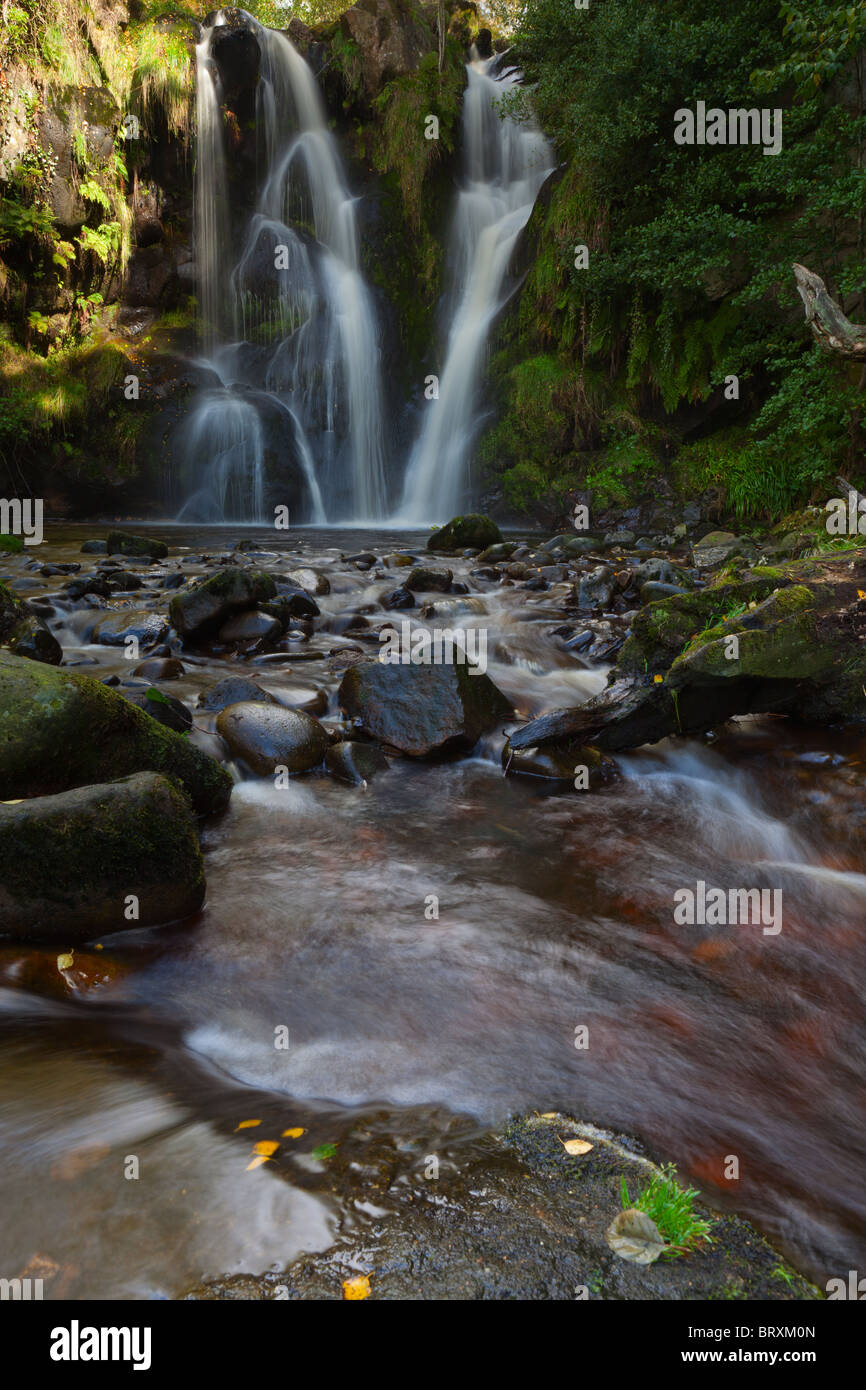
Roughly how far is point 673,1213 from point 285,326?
20601 millimetres

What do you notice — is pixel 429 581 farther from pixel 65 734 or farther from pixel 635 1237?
pixel 635 1237

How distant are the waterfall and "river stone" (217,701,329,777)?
12.2 m

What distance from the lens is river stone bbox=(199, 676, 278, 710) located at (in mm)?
5562

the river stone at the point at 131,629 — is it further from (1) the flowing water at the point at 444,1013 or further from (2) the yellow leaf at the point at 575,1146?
(2) the yellow leaf at the point at 575,1146

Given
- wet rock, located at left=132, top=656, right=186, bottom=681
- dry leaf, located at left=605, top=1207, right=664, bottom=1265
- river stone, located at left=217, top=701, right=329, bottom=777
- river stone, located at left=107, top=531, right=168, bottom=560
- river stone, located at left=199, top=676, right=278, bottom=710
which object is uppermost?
river stone, located at left=107, top=531, right=168, bottom=560

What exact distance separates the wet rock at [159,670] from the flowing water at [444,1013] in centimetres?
200

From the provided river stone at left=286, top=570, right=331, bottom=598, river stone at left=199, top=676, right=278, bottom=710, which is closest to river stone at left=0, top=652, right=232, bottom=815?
river stone at left=199, top=676, right=278, bottom=710

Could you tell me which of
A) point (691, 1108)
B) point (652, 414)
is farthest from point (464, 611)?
point (652, 414)

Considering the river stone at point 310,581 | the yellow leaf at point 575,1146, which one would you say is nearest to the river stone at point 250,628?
the river stone at point 310,581

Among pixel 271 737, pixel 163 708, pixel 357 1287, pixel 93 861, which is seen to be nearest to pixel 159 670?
pixel 163 708

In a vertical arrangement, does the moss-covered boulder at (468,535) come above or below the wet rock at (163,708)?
above

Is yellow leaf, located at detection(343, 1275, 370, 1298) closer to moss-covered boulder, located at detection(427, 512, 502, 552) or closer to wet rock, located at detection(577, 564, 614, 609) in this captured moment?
wet rock, located at detection(577, 564, 614, 609)

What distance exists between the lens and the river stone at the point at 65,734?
11.4 ft

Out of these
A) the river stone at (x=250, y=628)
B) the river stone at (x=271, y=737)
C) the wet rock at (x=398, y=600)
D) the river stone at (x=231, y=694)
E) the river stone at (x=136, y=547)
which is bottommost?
the river stone at (x=271, y=737)
